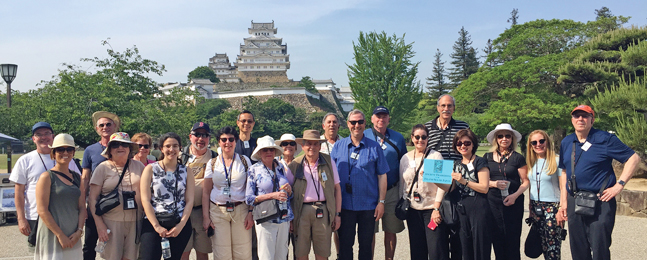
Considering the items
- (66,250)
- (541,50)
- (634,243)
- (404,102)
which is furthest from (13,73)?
(404,102)

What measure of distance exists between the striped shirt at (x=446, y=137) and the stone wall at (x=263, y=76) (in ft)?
223

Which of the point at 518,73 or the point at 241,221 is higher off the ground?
the point at 518,73

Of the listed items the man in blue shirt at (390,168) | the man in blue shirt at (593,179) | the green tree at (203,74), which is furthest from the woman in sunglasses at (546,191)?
the green tree at (203,74)

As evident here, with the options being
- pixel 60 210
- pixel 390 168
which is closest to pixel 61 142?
pixel 60 210

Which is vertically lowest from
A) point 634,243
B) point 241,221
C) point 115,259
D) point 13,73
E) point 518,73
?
point 634,243

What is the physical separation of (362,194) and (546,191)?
1.67 meters

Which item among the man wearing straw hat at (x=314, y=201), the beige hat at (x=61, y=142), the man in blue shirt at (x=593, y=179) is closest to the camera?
the beige hat at (x=61, y=142)

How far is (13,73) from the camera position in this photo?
951cm

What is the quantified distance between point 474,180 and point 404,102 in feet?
93.0

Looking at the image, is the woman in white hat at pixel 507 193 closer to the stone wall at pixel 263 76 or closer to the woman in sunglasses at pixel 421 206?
the woman in sunglasses at pixel 421 206

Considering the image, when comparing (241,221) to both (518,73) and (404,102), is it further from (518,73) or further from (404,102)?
(404,102)

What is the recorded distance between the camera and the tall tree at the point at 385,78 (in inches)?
1235

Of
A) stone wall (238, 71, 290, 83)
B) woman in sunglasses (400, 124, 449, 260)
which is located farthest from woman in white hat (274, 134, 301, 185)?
stone wall (238, 71, 290, 83)

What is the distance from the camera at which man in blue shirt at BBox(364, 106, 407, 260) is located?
4.07 metres
